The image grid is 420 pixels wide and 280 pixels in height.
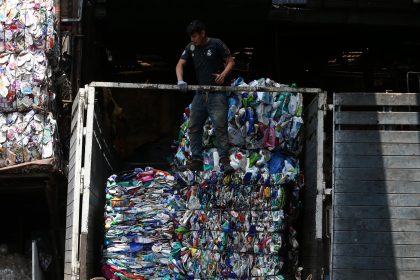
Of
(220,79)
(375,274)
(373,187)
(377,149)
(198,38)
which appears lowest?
(375,274)

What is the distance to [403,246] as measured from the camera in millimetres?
6430

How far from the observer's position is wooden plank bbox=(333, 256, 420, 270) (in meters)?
6.36

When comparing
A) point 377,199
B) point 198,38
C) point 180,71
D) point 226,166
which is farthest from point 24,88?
point 377,199

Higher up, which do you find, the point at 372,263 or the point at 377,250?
the point at 377,250

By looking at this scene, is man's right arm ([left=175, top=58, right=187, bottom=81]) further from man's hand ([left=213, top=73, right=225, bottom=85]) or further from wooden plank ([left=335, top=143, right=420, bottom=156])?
wooden plank ([left=335, top=143, right=420, bottom=156])

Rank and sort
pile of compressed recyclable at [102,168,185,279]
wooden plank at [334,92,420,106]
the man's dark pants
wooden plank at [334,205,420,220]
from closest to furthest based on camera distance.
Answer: wooden plank at [334,205,420,220] → wooden plank at [334,92,420,106] → pile of compressed recyclable at [102,168,185,279] → the man's dark pants

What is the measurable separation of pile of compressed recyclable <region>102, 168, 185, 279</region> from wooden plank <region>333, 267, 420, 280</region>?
5.17 ft

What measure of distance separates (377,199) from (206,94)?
1.90 meters

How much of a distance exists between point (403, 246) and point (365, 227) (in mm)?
373

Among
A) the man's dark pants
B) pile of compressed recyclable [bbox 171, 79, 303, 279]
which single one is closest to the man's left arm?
the man's dark pants

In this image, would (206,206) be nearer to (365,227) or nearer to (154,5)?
(365,227)

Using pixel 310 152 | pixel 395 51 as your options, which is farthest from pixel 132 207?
pixel 395 51

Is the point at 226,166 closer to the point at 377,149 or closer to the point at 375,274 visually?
the point at 377,149

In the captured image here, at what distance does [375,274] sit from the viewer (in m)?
6.36
